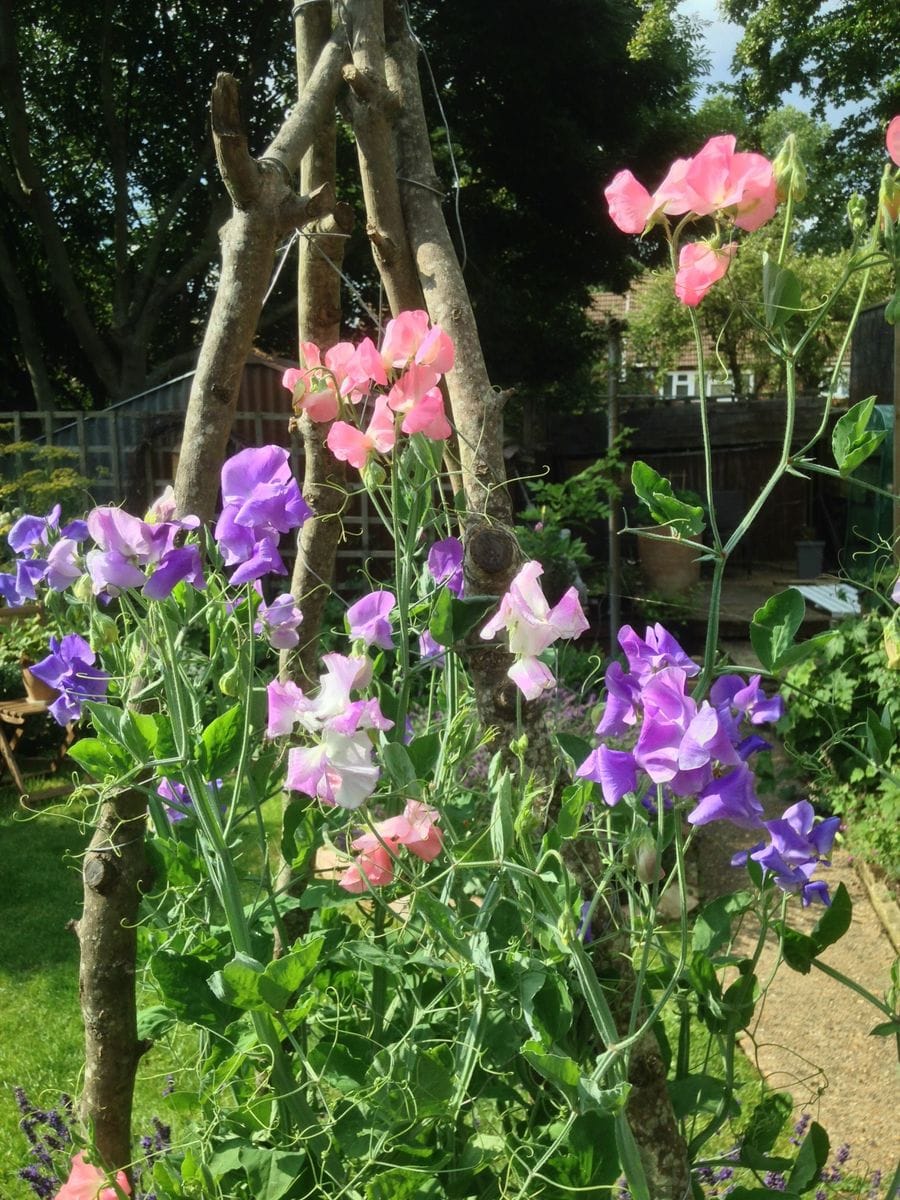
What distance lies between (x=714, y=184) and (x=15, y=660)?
5042mm

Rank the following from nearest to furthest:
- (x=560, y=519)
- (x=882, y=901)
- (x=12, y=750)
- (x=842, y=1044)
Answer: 1. (x=842, y=1044)
2. (x=882, y=901)
3. (x=12, y=750)
4. (x=560, y=519)

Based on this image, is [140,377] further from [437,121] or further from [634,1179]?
[634,1179]

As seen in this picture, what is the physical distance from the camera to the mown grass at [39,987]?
2.19 metres

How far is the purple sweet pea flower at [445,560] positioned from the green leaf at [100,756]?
0.42 m

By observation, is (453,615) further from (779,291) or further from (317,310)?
(317,310)

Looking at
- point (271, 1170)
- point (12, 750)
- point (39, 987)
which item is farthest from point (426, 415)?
point (12, 750)

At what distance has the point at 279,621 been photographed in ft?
3.84

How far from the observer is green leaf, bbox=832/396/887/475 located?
0.93 m

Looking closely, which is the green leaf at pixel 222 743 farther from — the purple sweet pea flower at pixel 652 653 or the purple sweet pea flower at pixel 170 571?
the purple sweet pea flower at pixel 652 653

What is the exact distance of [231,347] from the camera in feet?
4.83

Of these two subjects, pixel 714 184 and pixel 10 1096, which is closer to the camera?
pixel 714 184

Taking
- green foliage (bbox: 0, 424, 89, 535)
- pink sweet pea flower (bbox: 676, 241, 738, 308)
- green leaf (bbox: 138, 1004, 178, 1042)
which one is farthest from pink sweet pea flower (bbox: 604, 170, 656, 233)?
green foliage (bbox: 0, 424, 89, 535)

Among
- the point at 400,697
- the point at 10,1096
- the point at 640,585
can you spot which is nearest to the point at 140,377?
the point at 640,585

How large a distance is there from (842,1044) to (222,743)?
84.1 inches
